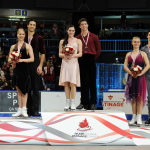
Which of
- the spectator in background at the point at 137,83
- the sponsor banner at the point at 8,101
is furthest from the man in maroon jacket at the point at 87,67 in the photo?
the sponsor banner at the point at 8,101

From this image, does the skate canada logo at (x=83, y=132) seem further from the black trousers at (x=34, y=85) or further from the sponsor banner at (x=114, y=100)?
the sponsor banner at (x=114, y=100)

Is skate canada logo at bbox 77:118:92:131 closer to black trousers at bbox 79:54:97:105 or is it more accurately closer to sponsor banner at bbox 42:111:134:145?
sponsor banner at bbox 42:111:134:145

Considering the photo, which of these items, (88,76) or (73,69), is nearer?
(73,69)

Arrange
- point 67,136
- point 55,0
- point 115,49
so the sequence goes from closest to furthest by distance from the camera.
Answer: point 67,136 → point 115,49 → point 55,0

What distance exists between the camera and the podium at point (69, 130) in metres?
4.94

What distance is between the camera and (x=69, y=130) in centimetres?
496

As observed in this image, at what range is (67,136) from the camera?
4.94 meters

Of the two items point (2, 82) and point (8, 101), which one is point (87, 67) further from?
point (2, 82)

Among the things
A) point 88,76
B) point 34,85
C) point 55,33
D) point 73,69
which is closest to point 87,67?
point 88,76

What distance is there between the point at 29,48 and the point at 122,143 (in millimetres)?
2064

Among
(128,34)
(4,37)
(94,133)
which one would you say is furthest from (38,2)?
(94,133)

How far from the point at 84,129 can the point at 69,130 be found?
0.71 ft

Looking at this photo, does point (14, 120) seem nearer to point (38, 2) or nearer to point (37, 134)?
point (37, 134)

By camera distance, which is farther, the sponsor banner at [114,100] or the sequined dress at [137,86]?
the sponsor banner at [114,100]
